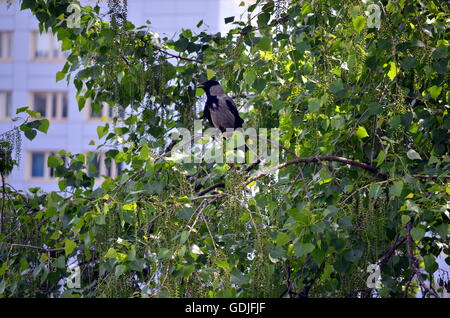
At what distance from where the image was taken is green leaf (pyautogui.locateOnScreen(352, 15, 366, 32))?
2971 mm

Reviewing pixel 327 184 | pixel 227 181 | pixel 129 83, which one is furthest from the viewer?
pixel 129 83

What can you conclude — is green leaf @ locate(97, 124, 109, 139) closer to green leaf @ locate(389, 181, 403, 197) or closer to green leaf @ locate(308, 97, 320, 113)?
green leaf @ locate(308, 97, 320, 113)

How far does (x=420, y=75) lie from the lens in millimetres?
3252

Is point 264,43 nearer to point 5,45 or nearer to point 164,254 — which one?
point 164,254

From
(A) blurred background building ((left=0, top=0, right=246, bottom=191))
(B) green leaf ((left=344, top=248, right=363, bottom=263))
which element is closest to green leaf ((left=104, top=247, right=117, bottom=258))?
(B) green leaf ((left=344, top=248, right=363, bottom=263))

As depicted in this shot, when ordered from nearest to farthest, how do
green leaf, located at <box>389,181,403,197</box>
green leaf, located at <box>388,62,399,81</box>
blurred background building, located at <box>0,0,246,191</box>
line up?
1. green leaf, located at <box>389,181,403,197</box>
2. green leaf, located at <box>388,62,399,81</box>
3. blurred background building, located at <box>0,0,246,191</box>

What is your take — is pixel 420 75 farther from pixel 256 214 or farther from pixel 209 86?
pixel 209 86

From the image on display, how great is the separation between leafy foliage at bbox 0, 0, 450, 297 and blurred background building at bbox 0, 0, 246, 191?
1416 cm

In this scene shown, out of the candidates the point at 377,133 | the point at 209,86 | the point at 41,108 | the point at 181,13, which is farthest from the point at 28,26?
the point at 377,133

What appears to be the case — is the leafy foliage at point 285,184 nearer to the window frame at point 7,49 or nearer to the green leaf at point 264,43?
the green leaf at point 264,43

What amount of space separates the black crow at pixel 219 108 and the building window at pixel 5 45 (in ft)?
51.8

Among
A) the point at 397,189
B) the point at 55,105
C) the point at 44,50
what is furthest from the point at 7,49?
the point at 397,189

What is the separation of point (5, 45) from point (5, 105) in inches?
59.4

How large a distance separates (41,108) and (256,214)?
1670cm
